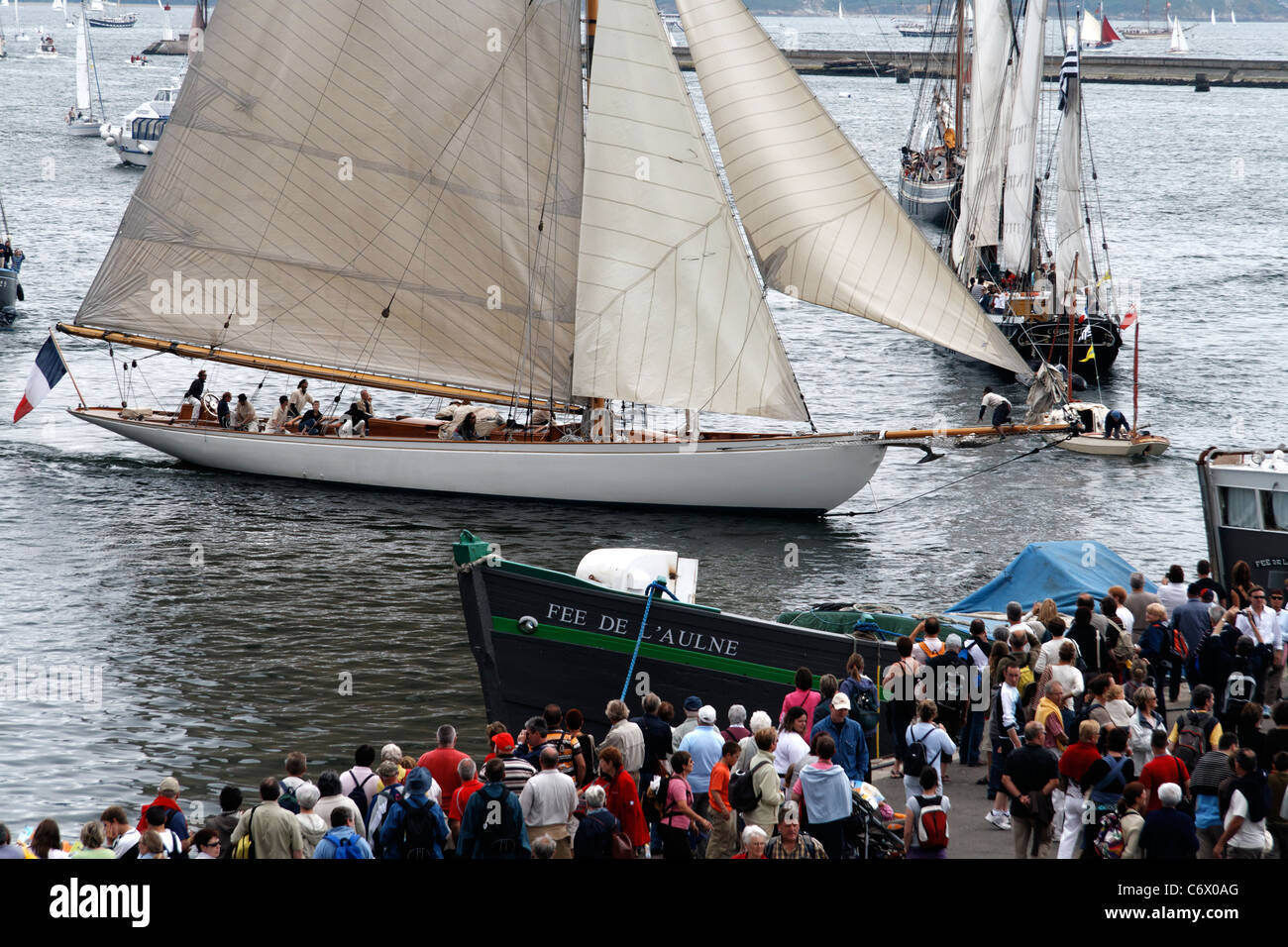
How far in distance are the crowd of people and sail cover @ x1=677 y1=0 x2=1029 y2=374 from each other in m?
11.9

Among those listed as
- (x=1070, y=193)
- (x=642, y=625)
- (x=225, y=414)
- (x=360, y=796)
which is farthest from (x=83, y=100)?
(x=360, y=796)

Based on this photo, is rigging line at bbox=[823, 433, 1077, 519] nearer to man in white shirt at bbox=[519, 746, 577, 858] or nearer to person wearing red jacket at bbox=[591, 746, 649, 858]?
person wearing red jacket at bbox=[591, 746, 649, 858]

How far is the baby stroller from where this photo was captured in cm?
1577

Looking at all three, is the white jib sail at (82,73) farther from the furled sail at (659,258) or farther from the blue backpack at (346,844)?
the blue backpack at (346,844)

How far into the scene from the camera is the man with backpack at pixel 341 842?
13867 millimetres

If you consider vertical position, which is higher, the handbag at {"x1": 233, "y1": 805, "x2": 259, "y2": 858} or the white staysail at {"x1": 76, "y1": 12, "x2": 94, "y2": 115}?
the white staysail at {"x1": 76, "y1": 12, "x2": 94, "y2": 115}

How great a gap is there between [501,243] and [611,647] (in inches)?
681

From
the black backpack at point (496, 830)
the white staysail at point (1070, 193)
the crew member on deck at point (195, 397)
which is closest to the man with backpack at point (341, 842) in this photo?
the black backpack at point (496, 830)

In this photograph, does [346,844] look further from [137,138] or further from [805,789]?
[137,138]

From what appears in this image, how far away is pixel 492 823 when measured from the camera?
14.6 metres

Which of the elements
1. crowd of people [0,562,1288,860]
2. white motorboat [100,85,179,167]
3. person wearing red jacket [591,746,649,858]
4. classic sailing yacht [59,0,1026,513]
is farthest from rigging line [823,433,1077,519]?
white motorboat [100,85,179,167]
